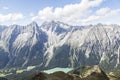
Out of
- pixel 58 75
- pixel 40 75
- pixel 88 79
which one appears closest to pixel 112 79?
pixel 88 79

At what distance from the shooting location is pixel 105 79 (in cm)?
13188

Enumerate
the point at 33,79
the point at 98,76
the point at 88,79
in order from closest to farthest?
the point at 33,79 → the point at 88,79 → the point at 98,76

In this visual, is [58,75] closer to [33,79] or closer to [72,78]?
[72,78]

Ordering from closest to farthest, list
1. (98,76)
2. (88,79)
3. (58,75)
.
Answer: (58,75), (88,79), (98,76)

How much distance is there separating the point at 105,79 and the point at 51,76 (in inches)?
1767

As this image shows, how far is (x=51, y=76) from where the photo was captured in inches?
3853

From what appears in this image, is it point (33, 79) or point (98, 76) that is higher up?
point (33, 79)

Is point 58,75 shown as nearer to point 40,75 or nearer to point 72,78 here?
point 72,78

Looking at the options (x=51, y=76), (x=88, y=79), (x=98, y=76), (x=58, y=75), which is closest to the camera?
(x=51, y=76)

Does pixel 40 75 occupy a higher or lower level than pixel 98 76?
higher

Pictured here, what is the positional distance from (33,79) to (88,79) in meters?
40.1

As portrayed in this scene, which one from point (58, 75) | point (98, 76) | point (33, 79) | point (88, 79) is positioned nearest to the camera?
point (33, 79)

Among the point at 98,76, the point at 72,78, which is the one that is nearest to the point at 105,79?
the point at 98,76

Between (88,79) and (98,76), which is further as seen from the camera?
(98,76)
